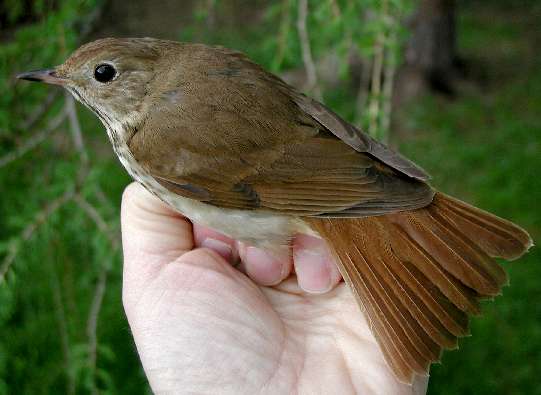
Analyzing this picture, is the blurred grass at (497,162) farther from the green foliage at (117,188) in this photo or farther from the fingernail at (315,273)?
the fingernail at (315,273)

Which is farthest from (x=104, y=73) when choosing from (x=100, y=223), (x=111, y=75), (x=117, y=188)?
(x=117, y=188)

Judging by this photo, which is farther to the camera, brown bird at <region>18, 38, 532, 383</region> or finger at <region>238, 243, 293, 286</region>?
finger at <region>238, 243, 293, 286</region>

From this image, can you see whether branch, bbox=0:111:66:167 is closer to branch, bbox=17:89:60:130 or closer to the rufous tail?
branch, bbox=17:89:60:130

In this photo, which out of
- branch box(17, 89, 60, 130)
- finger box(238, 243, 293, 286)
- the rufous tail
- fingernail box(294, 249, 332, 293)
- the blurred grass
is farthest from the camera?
the blurred grass

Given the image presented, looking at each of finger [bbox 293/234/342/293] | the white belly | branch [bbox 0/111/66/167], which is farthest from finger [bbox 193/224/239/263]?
branch [bbox 0/111/66/167]

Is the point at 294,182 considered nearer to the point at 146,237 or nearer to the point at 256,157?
the point at 256,157
